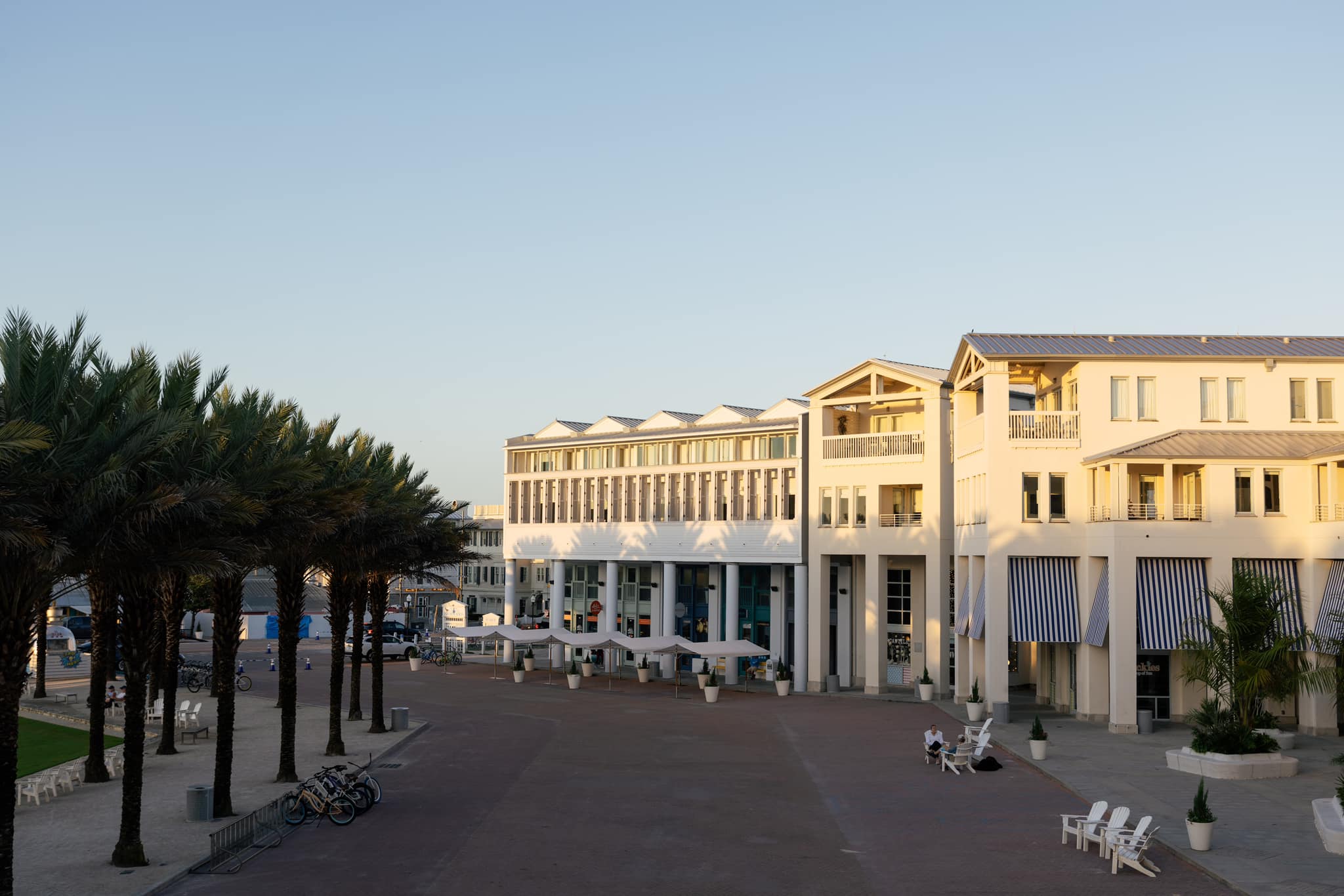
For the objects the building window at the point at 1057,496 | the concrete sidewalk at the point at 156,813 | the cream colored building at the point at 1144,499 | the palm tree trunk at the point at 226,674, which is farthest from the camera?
the building window at the point at 1057,496

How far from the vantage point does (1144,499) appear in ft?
148

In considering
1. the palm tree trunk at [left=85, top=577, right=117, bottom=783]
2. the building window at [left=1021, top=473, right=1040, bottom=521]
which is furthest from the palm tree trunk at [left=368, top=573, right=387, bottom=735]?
the building window at [left=1021, top=473, right=1040, bottom=521]

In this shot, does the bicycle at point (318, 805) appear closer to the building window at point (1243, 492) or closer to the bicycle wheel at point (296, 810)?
the bicycle wheel at point (296, 810)

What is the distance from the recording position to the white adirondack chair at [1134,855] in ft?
69.5

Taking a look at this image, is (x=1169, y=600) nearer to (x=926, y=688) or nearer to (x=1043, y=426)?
(x=1043, y=426)

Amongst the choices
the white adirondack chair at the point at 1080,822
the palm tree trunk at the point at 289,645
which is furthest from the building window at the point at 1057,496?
the palm tree trunk at the point at 289,645

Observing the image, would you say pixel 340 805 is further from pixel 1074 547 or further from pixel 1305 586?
pixel 1305 586

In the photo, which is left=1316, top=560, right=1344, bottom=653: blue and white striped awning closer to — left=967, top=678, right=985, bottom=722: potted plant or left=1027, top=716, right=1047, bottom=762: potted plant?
left=1027, top=716, right=1047, bottom=762: potted plant

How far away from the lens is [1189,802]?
27.5m

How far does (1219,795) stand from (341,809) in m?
20.9

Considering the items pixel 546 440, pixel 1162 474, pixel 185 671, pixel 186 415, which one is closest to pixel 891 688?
pixel 1162 474

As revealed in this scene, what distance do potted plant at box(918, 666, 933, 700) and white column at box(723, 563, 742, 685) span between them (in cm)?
960

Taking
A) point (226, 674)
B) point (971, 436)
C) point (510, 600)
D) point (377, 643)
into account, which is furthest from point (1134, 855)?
point (510, 600)

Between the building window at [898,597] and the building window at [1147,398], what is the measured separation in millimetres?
16678
